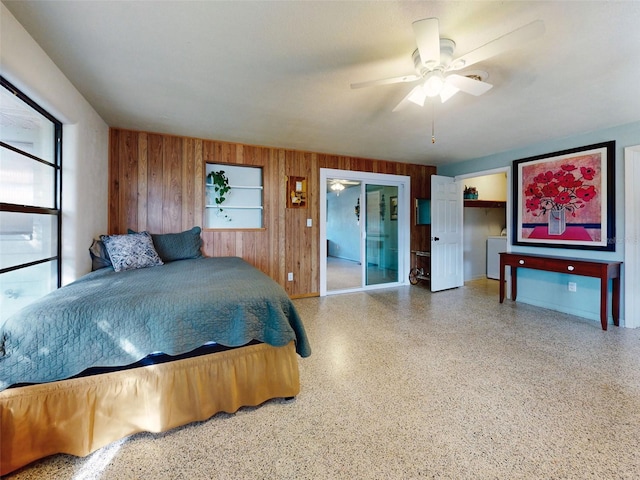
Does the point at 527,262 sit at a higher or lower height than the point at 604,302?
higher

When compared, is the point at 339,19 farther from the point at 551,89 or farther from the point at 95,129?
the point at 95,129

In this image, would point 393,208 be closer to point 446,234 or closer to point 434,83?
point 446,234

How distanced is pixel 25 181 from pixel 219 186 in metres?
2.01

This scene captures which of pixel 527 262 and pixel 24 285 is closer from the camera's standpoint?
pixel 24 285

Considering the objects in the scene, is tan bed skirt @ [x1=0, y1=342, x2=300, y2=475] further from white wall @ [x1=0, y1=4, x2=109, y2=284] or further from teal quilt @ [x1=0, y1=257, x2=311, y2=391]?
white wall @ [x1=0, y1=4, x2=109, y2=284]

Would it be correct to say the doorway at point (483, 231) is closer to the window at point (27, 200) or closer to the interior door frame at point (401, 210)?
the interior door frame at point (401, 210)

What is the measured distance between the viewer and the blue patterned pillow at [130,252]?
99.0 inches

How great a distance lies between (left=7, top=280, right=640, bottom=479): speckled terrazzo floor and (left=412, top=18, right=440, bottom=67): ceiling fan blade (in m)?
2.06

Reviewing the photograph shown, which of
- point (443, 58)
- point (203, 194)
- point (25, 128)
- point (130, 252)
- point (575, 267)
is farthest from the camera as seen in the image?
point (203, 194)

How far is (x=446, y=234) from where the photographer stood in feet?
15.7

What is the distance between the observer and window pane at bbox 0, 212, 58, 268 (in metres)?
1.70

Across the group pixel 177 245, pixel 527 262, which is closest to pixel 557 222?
pixel 527 262

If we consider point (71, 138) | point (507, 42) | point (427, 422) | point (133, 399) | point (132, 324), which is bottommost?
point (427, 422)

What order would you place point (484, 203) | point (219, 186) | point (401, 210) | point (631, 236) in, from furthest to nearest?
1. point (484, 203)
2. point (401, 210)
3. point (219, 186)
4. point (631, 236)
